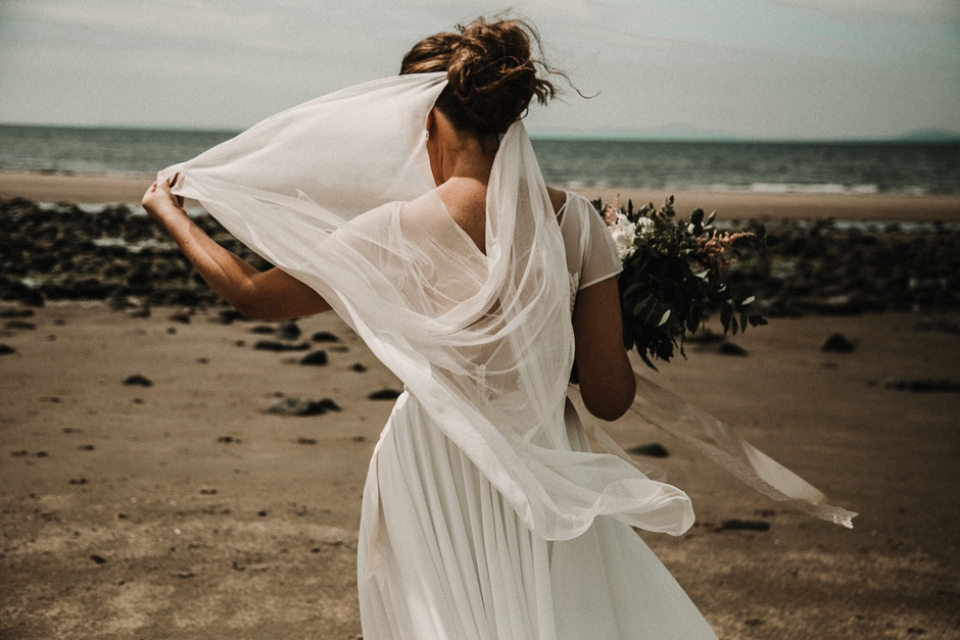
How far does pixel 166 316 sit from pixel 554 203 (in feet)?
31.6

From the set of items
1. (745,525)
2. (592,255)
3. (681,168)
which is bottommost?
(745,525)

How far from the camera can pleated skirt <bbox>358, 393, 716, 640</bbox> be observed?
8.54 ft

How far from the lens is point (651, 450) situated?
6.92 metres

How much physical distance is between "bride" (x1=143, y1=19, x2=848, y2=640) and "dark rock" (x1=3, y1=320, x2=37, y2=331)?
8.56 meters

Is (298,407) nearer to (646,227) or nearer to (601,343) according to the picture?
(646,227)

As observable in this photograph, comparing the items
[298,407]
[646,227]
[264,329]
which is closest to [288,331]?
[264,329]

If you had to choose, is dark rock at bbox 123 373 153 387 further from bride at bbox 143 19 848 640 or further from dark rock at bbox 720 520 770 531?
bride at bbox 143 19 848 640

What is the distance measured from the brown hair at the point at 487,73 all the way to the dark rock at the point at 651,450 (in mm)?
4641

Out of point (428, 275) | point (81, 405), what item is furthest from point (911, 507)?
point (81, 405)

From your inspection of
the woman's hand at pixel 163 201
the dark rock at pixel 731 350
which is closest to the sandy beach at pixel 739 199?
the dark rock at pixel 731 350

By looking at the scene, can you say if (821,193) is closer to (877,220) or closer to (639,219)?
(877,220)

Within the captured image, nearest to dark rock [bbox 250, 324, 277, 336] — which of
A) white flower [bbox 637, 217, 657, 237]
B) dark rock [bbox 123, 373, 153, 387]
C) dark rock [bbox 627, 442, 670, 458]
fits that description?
dark rock [bbox 123, 373, 153, 387]

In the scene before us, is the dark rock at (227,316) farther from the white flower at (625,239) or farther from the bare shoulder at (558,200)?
the bare shoulder at (558,200)

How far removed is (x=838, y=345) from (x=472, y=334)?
8.89 m
